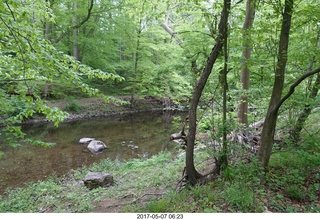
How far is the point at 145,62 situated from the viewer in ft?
56.9

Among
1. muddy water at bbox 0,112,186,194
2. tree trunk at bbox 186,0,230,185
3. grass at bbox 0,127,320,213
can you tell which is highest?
tree trunk at bbox 186,0,230,185

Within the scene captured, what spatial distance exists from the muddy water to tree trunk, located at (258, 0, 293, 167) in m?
1.89

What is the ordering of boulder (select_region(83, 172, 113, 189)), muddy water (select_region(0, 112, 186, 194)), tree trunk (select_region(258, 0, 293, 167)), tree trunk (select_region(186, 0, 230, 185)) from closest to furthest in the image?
1. tree trunk (select_region(258, 0, 293, 167))
2. tree trunk (select_region(186, 0, 230, 185))
3. boulder (select_region(83, 172, 113, 189))
4. muddy water (select_region(0, 112, 186, 194))

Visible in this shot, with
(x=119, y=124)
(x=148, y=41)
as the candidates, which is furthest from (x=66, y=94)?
(x=148, y=41)

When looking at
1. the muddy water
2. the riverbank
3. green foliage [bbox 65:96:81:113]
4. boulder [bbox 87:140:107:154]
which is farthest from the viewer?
green foliage [bbox 65:96:81:113]

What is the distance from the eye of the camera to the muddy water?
21.3 feet

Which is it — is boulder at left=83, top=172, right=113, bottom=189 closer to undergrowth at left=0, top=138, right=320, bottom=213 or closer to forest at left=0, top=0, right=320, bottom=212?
undergrowth at left=0, top=138, right=320, bottom=213

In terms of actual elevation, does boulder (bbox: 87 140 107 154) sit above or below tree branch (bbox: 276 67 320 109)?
below

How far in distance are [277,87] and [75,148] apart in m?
7.77

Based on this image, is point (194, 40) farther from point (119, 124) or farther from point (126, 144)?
point (119, 124)

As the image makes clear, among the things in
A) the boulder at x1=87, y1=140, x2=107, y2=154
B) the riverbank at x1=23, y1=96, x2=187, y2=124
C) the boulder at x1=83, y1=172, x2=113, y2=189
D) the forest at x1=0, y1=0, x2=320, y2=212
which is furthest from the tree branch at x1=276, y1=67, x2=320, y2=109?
the riverbank at x1=23, y1=96, x2=187, y2=124

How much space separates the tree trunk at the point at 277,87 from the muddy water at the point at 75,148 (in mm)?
1893

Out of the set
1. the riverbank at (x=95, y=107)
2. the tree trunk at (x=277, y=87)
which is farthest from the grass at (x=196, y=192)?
the riverbank at (x=95, y=107)
